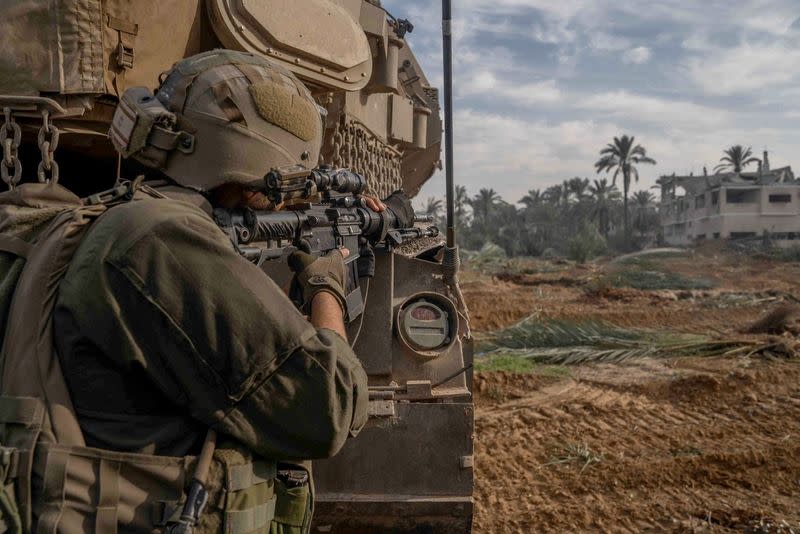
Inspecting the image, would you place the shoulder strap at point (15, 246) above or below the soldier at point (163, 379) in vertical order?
above

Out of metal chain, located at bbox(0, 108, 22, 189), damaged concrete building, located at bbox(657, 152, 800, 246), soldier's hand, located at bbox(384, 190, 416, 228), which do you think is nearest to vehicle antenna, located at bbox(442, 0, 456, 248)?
soldier's hand, located at bbox(384, 190, 416, 228)

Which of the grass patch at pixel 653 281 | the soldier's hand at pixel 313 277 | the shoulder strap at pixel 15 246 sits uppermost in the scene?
the shoulder strap at pixel 15 246

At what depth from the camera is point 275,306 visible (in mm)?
1521

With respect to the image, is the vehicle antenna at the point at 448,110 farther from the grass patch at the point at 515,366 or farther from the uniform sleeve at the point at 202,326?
the grass patch at the point at 515,366

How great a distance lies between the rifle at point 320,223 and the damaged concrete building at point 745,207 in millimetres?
40879

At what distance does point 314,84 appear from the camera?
3775mm

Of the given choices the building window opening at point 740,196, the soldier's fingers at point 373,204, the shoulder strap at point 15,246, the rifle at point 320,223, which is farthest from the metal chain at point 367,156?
the building window opening at point 740,196

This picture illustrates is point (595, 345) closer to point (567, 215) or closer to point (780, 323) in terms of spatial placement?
point (780, 323)

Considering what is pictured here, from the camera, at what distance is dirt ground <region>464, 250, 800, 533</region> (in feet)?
14.7

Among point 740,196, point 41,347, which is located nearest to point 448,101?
point 41,347

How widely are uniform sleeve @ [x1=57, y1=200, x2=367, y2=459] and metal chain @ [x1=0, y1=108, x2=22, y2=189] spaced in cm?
137

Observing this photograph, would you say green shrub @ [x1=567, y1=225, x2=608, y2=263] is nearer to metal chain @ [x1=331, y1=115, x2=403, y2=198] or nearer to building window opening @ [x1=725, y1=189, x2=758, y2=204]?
building window opening @ [x1=725, y1=189, x2=758, y2=204]

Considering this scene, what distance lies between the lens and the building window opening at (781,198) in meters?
43.6

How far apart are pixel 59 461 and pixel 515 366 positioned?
787 centimetres
